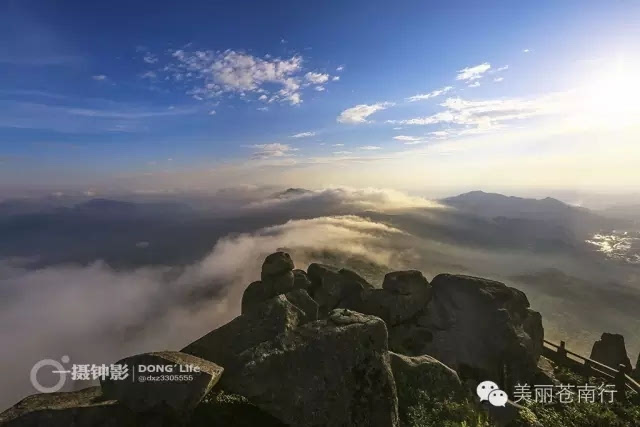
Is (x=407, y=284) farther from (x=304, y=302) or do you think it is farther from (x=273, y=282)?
(x=273, y=282)

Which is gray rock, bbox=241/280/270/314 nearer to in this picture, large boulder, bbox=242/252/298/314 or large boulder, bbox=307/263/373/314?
large boulder, bbox=242/252/298/314

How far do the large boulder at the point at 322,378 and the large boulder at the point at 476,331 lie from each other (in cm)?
1441

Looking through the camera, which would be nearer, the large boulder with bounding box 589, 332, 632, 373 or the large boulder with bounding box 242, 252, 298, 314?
the large boulder with bounding box 589, 332, 632, 373

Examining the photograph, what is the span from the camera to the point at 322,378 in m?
11.9

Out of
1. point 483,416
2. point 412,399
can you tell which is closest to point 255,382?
point 412,399

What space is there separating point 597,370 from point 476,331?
7884 millimetres

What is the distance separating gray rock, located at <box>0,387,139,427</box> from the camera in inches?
413

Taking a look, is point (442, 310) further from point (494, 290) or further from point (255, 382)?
point (255, 382)

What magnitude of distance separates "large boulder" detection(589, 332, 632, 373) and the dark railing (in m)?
12.8

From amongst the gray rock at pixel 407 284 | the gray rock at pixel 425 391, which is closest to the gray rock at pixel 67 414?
the gray rock at pixel 425 391

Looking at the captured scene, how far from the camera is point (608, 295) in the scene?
198 meters

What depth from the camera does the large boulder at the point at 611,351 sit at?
1364 inches

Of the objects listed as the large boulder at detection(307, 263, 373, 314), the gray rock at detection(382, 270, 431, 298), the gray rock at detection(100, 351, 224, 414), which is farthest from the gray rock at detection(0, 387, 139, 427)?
the gray rock at detection(382, 270, 431, 298)

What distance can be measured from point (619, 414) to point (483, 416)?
Answer: 33.0ft
